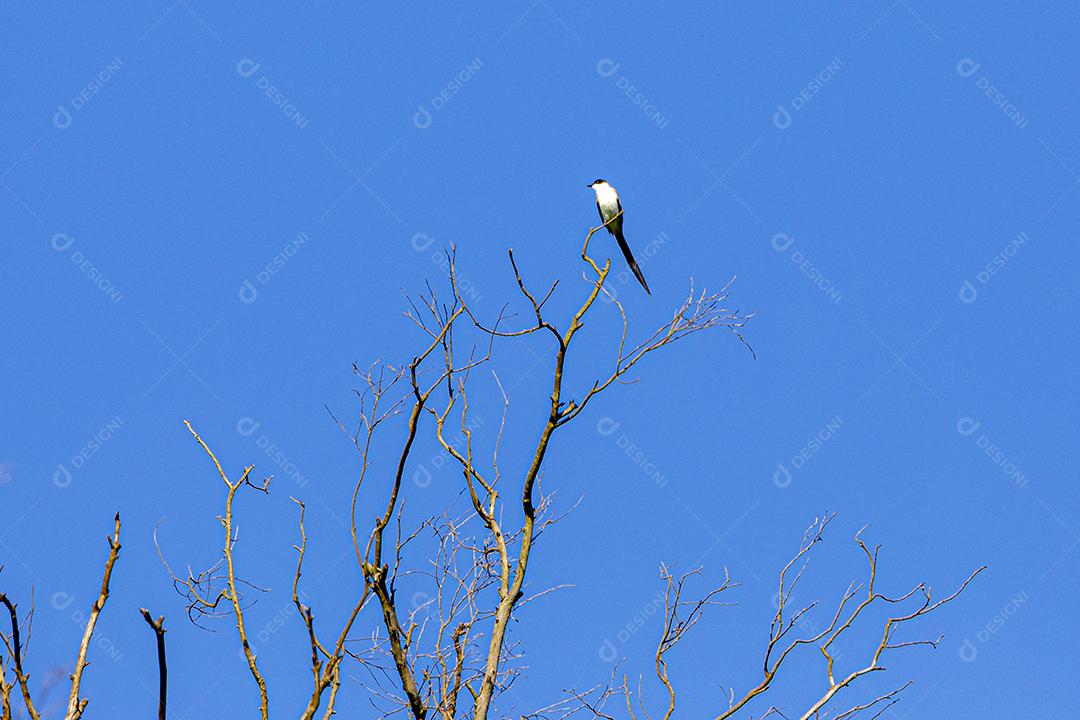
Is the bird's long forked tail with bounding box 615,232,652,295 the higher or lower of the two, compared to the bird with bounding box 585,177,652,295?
lower

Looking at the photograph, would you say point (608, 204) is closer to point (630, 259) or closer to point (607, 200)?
point (607, 200)

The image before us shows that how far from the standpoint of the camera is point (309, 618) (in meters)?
3.37

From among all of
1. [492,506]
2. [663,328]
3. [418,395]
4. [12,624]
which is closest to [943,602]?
[663,328]

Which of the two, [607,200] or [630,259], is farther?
[607,200]

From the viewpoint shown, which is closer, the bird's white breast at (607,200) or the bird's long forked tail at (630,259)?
the bird's long forked tail at (630,259)

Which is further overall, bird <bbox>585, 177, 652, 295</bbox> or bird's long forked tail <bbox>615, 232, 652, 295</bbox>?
bird <bbox>585, 177, 652, 295</bbox>

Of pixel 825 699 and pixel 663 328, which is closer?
pixel 825 699

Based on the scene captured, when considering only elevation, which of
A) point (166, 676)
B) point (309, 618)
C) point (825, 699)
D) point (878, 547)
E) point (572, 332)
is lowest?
point (825, 699)

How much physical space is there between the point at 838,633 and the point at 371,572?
1.69 m

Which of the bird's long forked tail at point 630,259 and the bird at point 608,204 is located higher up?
the bird at point 608,204

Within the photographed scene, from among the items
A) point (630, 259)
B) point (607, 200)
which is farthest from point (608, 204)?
point (630, 259)

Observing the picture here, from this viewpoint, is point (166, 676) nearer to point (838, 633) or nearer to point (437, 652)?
point (437, 652)

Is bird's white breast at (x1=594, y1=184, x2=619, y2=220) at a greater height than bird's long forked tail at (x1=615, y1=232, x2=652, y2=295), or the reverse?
bird's white breast at (x1=594, y1=184, x2=619, y2=220)

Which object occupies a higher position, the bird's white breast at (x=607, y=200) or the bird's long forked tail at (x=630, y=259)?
the bird's white breast at (x=607, y=200)
